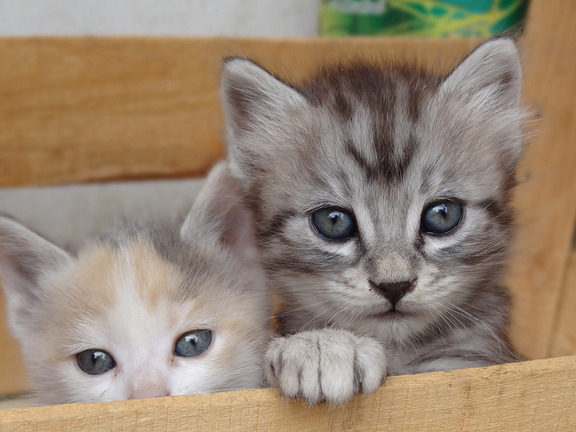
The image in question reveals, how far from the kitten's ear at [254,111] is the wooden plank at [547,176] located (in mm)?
750

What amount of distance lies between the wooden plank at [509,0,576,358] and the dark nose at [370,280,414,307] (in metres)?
0.78

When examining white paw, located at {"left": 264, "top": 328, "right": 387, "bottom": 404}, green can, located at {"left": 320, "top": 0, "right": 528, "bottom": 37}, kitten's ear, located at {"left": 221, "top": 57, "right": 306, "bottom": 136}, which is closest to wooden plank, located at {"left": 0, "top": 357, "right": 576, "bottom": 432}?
white paw, located at {"left": 264, "top": 328, "right": 387, "bottom": 404}

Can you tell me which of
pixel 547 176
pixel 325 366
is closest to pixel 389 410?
pixel 325 366

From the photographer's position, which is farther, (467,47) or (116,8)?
(116,8)

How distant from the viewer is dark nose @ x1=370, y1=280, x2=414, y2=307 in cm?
102

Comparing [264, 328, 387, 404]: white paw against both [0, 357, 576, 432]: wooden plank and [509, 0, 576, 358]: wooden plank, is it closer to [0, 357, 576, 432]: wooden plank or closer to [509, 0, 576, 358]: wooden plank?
[0, 357, 576, 432]: wooden plank

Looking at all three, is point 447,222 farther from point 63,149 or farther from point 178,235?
point 63,149

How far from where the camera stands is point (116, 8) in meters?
2.24

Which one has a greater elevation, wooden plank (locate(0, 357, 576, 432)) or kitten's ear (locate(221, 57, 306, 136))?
kitten's ear (locate(221, 57, 306, 136))

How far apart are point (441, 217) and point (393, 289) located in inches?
6.6

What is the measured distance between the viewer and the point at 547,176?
76.2 inches

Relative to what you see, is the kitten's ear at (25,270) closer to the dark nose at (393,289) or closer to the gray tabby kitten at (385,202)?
the gray tabby kitten at (385,202)

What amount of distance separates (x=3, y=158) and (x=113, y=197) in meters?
0.55

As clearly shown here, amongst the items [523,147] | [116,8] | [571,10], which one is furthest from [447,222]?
[116,8]
